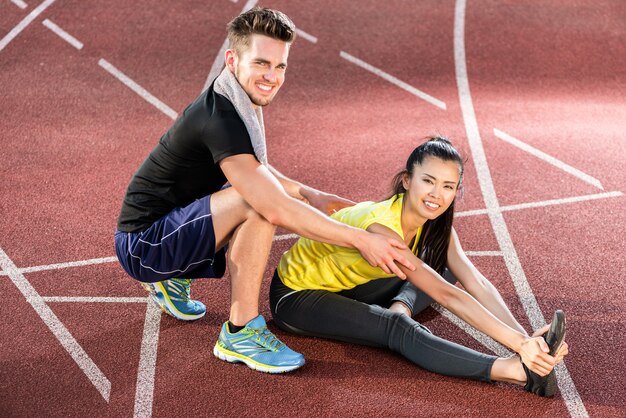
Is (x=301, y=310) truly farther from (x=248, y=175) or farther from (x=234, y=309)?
(x=248, y=175)

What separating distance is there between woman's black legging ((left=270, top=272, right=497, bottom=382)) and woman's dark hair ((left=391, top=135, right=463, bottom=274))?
24 cm

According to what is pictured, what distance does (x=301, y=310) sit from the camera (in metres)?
4.11

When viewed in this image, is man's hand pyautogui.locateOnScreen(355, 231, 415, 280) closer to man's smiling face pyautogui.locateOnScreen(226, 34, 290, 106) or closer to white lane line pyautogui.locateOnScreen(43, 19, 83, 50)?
man's smiling face pyautogui.locateOnScreen(226, 34, 290, 106)

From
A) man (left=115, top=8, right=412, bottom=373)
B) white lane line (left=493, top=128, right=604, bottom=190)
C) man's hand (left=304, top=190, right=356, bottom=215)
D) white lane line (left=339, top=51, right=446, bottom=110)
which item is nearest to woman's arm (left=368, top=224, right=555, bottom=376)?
man (left=115, top=8, right=412, bottom=373)

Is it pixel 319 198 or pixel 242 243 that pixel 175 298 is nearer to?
pixel 242 243

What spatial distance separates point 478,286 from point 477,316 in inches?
14.5

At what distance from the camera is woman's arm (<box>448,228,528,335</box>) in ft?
13.0

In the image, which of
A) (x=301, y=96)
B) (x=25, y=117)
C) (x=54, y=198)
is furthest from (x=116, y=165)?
(x=301, y=96)

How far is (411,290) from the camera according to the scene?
4.37m

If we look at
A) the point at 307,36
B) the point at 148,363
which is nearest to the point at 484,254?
the point at 148,363

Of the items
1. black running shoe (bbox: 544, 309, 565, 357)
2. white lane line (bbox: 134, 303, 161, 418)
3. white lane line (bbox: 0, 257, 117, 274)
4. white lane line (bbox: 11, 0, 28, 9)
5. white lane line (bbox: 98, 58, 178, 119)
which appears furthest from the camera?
white lane line (bbox: 11, 0, 28, 9)

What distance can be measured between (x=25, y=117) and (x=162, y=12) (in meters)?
2.48

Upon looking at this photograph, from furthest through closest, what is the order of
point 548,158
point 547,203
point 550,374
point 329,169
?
point 548,158
point 329,169
point 547,203
point 550,374

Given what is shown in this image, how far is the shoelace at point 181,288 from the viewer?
431 cm
